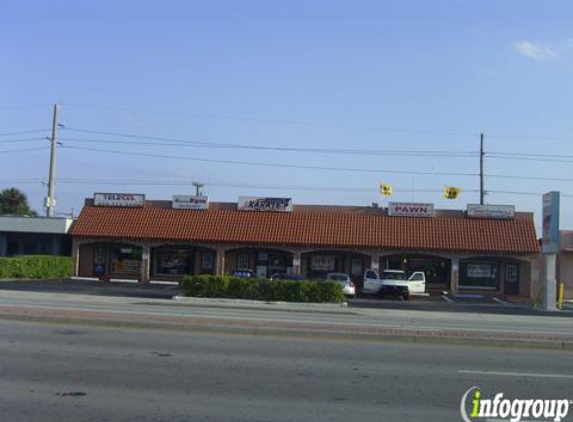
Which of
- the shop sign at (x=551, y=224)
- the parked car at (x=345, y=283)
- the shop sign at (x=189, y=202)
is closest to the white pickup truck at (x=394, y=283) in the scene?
the parked car at (x=345, y=283)

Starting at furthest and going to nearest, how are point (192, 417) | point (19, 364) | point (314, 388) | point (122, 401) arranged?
point (19, 364) < point (314, 388) < point (122, 401) < point (192, 417)

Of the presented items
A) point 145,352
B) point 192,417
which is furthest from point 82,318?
point 192,417

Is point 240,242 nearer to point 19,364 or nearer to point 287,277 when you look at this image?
point 287,277

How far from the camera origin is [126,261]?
165ft

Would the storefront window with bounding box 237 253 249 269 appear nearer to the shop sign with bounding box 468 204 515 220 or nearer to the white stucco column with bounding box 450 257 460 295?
the white stucco column with bounding box 450 257 460 295

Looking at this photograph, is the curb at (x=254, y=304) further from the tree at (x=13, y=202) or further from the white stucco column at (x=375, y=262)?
the tree at (x=13, y=202)

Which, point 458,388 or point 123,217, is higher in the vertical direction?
point 123,217

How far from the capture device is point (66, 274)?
4944cm

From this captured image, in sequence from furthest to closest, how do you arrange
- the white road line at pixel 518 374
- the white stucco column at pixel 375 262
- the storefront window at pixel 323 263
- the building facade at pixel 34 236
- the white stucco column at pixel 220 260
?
the building facade at pixel 34 236 < the storefront window at pixel 323 263 < the white stucco column at pixel 220 260 < the white stucco column at pixel 375 262 < the white road line at pixel 518 374

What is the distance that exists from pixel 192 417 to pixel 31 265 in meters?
40.2

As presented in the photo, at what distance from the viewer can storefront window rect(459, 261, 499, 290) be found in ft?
155

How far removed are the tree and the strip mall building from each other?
45.1m

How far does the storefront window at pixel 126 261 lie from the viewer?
50219 mm

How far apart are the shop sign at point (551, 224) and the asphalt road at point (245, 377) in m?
22.9
